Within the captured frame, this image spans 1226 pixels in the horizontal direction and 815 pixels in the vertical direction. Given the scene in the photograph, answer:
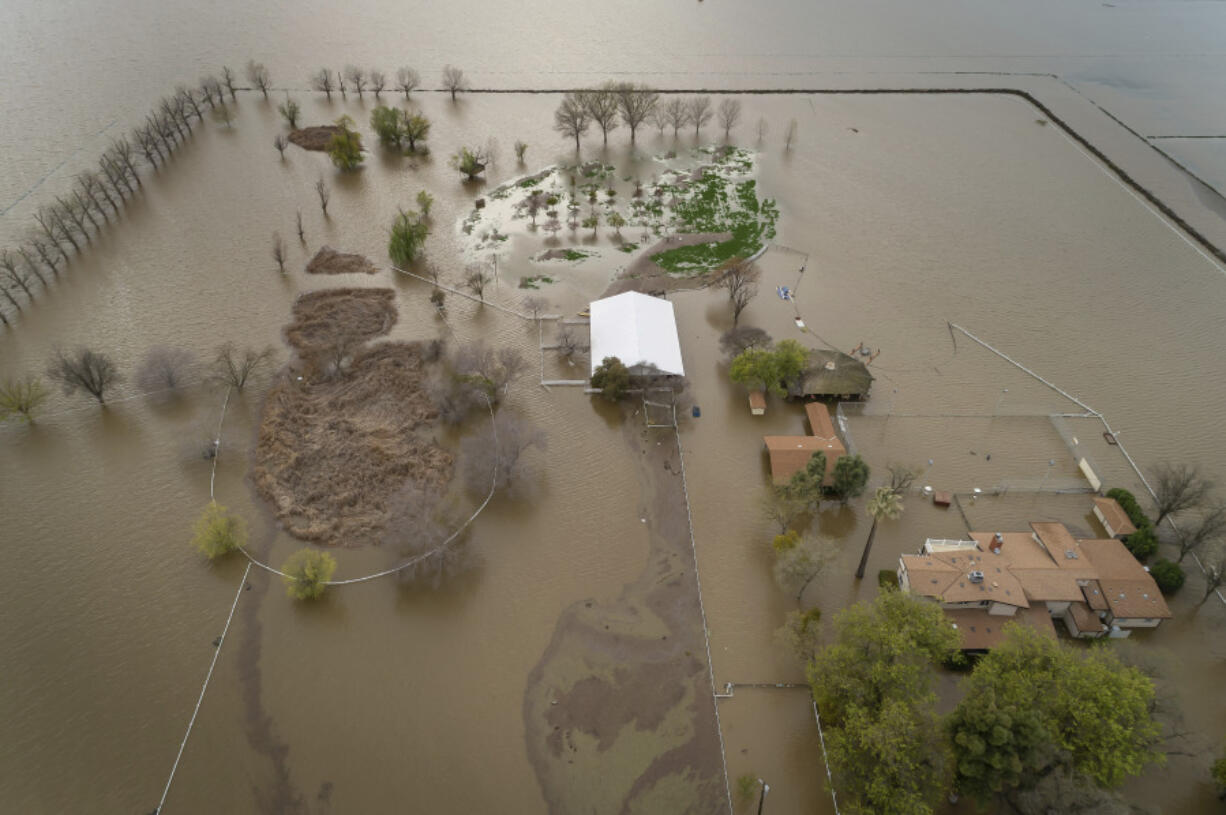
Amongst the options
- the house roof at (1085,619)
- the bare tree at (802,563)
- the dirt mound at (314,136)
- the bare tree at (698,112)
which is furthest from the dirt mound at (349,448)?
the bare tree at (698,112)

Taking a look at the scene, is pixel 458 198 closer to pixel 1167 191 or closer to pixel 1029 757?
pixel 1029 757

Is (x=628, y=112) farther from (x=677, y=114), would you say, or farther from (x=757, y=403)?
(x=757, y=403)

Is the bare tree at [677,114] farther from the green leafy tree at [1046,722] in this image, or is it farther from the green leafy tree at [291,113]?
the green leafy tree at [1046,722]

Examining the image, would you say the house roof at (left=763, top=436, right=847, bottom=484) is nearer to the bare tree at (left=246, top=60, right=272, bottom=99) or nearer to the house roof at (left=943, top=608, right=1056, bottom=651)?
the house roof at (left=943, top=608, right=1056, bottom=651)

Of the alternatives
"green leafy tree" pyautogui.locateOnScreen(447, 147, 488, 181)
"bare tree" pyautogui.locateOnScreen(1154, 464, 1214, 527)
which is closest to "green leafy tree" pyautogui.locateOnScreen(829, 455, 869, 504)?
"bare tree" pyautogui.locateOnScreen(1154, 464, 1214, 527)

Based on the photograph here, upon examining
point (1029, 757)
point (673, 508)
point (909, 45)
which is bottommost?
point (673, 508)

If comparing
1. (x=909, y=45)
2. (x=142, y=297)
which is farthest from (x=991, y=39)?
(x=142, y=297)
